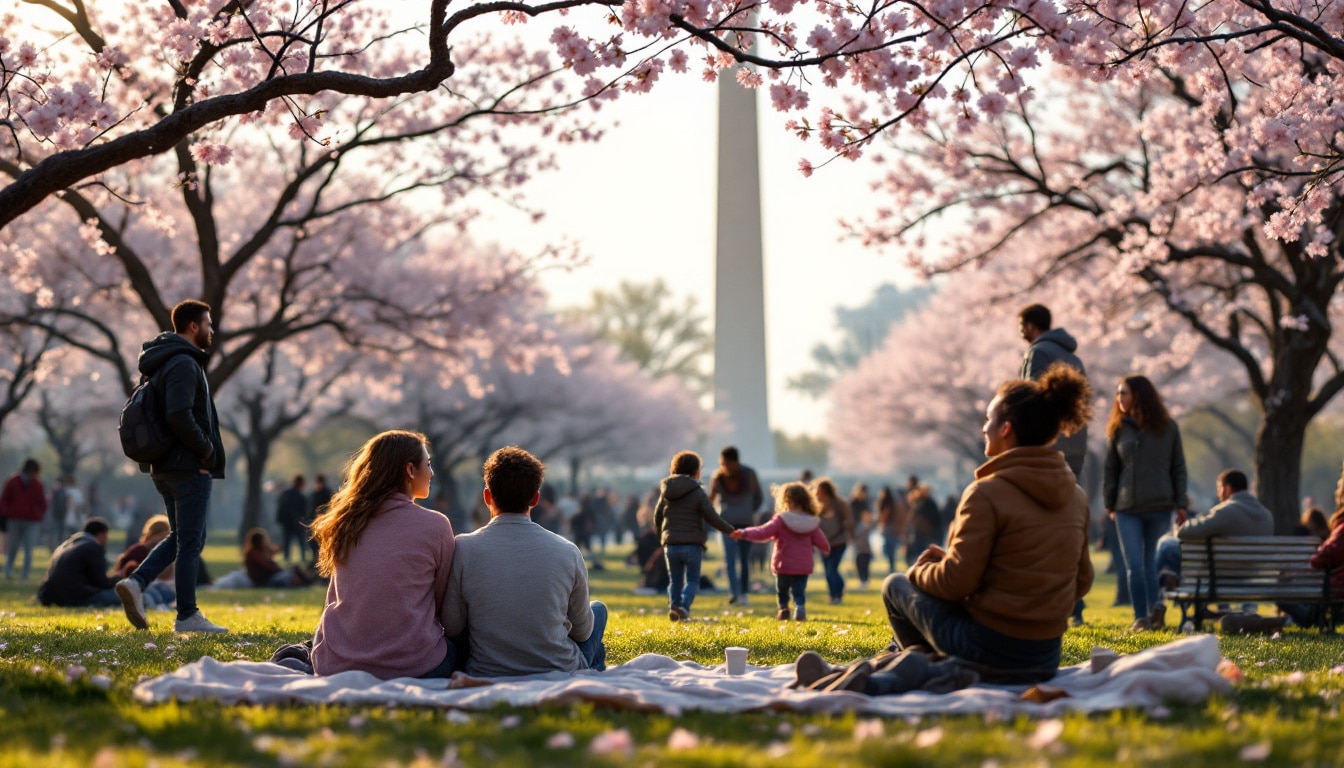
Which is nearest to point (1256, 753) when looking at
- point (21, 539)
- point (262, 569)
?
point (262, 569)

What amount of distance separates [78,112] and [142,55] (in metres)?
9.22

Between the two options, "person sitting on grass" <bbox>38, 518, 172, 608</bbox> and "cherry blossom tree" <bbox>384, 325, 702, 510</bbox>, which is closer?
"person sitting on grass" <bbox>38, 518, 172, 608</bbox>

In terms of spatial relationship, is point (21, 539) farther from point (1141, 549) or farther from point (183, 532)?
point (1141, 549)

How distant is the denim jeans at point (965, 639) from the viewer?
593 cm

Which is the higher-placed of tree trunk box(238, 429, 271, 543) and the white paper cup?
tree trunk box(238, 429, 271, 543)

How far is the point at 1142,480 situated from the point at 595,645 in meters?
5.55

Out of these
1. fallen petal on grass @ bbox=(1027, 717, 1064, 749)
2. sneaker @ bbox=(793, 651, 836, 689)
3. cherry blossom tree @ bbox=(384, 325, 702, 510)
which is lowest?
fallen petal on grass @ bbox=(1027, 717, 1064, 749)

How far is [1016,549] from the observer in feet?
18.8

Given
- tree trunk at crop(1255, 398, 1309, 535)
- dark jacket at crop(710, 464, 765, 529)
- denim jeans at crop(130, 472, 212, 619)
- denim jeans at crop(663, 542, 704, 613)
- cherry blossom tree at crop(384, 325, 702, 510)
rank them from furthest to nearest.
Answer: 1. cherry blossom tree at crop(384, 325, 702, 510)
2. tree trunk at crop(1255, 398, 1309, 535)
3. dark jacket at crop(710, 464, 765, 529)
4. denim jeans at crop(663, 542, 704, 613)
5. denim jeans at crop(130, 472, 212, 619)

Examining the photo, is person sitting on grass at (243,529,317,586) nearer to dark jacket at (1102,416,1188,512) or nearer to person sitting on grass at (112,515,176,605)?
person sitting on grass at (112,515,176,605)

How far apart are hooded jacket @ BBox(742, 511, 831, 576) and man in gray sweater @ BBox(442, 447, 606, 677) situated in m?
5.71

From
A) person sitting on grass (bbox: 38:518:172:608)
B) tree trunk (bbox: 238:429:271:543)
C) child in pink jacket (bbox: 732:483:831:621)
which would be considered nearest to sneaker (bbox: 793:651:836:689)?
child in pink jacket (bbox: 732:483:831:621)

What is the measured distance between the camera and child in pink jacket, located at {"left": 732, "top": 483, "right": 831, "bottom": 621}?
1219cm

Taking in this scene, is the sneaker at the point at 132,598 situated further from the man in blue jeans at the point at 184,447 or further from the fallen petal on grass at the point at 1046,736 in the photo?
the fallen petal on grass at the point at 1046,736
